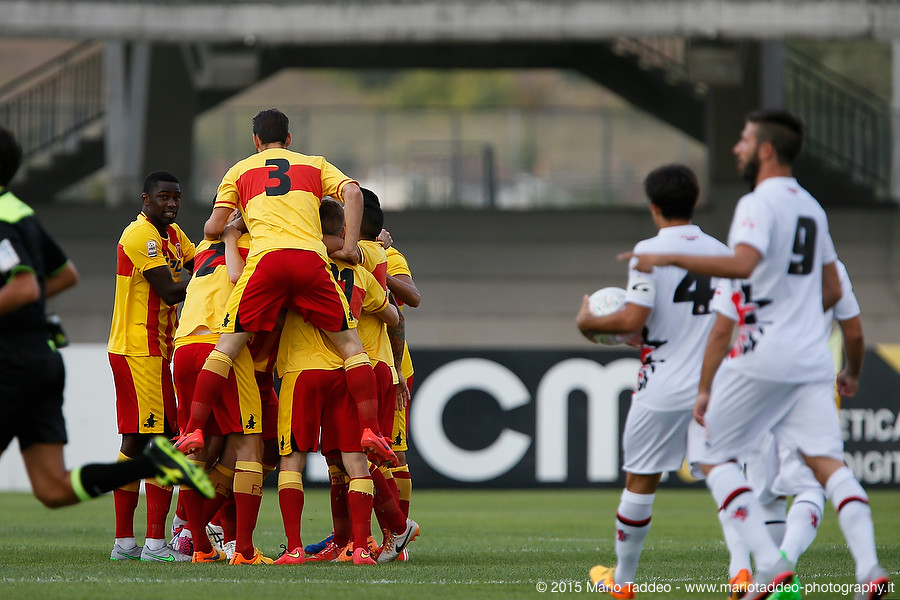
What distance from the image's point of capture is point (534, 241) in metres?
21.8

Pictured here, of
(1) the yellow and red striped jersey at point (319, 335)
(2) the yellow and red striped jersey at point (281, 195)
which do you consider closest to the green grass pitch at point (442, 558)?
(1) the yellow and red striped jersey at point (319, 335)

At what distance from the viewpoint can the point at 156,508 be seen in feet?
24.8

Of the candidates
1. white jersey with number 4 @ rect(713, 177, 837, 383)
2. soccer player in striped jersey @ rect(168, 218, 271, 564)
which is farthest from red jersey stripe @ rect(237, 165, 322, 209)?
white jersey with number 4 @ rect(713, 177, 837, 383)

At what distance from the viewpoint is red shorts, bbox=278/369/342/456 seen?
715 cm

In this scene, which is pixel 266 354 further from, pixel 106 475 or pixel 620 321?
pixel 620 321

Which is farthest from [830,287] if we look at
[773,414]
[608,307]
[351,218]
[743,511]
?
[351,218]

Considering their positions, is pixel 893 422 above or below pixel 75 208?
below

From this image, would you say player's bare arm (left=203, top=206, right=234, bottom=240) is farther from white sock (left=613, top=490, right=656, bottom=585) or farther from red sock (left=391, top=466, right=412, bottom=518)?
white sock (left=613, top=490, right=656, bottom=585)

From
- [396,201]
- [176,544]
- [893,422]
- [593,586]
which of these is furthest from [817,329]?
[396,201]

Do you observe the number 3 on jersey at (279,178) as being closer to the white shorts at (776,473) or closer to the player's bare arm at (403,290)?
the player's bare arm at (403,290)

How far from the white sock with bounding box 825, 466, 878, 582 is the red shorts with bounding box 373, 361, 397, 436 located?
10.8 ft

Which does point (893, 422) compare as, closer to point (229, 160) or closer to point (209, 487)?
point (209, 487)

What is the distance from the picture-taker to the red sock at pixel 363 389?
7.10 metres

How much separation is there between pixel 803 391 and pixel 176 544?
4.34m
